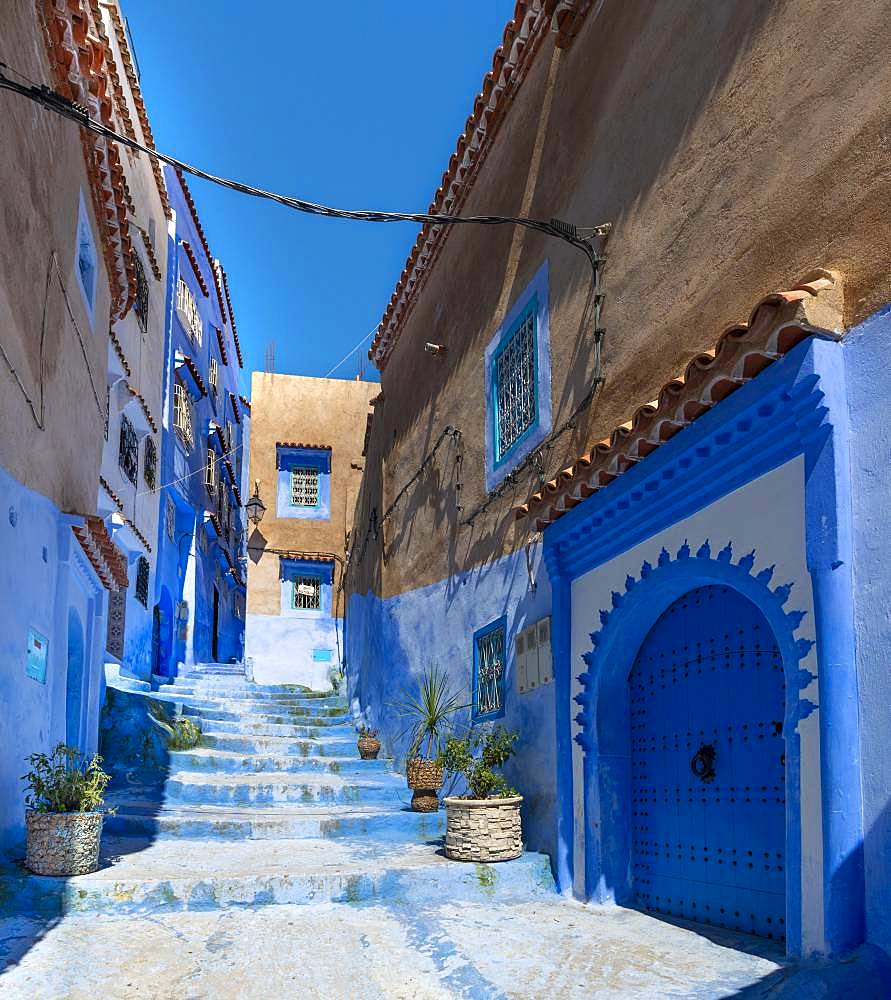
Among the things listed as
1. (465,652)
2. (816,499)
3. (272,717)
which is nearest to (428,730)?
(465,652)

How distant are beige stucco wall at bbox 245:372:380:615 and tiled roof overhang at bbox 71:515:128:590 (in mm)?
12640

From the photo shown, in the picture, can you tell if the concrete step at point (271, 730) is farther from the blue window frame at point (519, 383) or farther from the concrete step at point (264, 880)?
the blue window frame at point (519, 383)

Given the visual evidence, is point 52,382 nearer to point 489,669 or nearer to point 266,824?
point 266,824

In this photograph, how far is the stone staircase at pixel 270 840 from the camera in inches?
276

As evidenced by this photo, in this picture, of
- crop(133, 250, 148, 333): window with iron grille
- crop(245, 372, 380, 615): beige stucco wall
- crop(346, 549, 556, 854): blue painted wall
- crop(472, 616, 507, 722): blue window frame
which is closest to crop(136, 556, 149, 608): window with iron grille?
crop(346, 549, 556, 854): blue painted wall

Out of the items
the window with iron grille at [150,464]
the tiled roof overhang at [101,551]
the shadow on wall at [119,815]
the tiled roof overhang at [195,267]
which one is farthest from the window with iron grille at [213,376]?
the tiled roof overhang at [101,551]

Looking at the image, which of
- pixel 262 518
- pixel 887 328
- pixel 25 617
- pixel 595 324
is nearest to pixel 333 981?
pixel 25 617

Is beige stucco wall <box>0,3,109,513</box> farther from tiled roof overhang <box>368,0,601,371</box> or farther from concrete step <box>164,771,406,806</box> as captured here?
tiled roof overhang <box>368,0,601,371</box>

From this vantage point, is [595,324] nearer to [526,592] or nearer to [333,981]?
[526,592]

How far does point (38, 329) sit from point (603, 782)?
580 cm

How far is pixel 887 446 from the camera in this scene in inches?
187

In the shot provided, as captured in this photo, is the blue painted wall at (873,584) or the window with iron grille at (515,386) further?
the window with iron grille at (515,386)

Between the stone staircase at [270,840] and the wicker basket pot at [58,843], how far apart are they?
149 mm

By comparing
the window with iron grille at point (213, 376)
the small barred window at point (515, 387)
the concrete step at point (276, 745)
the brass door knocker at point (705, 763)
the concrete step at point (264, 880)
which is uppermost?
the window with iron grille at point (213, 376)
